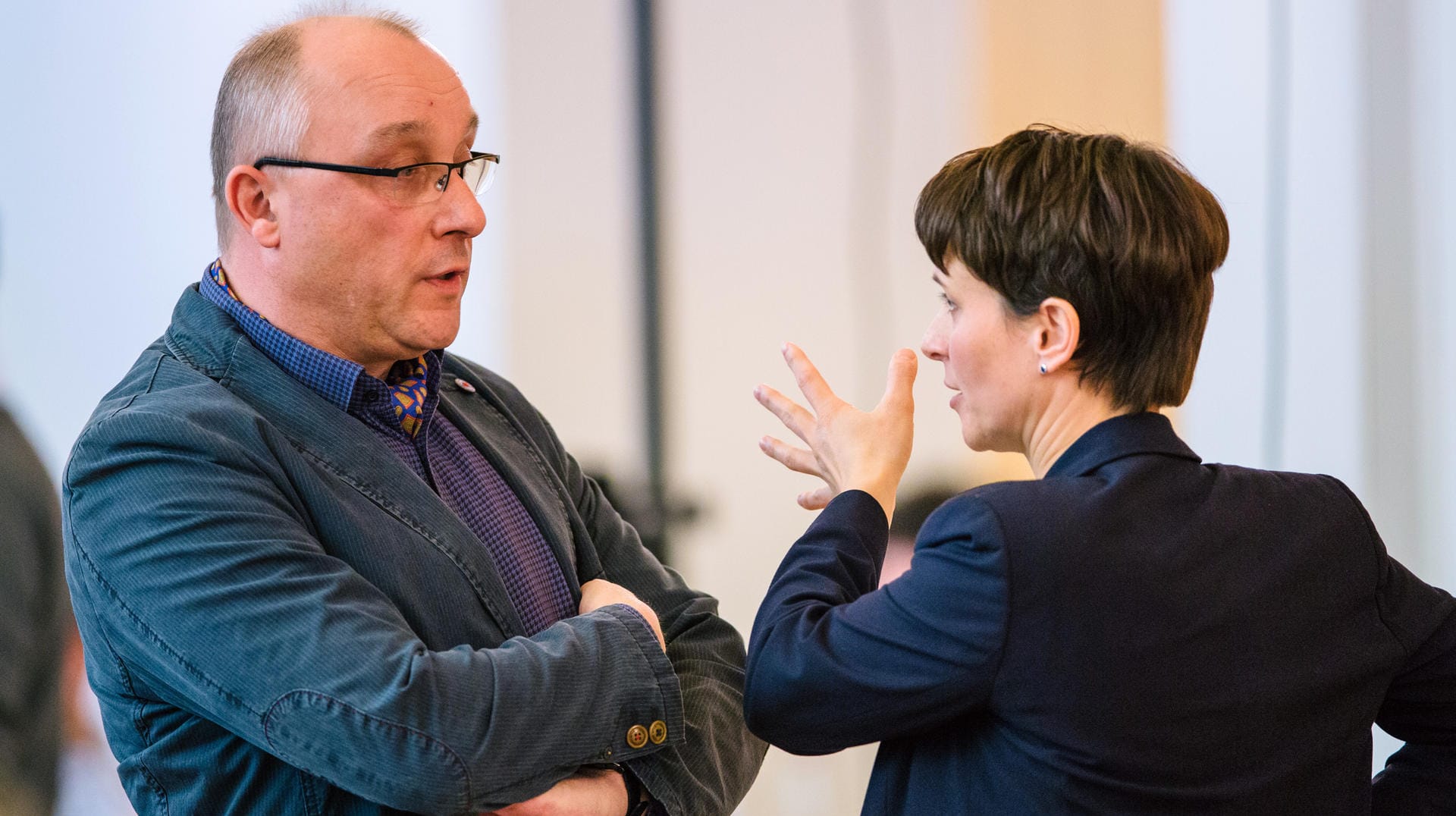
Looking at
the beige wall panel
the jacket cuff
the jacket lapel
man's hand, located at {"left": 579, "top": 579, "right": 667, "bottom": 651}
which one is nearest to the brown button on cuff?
the jacket cuff

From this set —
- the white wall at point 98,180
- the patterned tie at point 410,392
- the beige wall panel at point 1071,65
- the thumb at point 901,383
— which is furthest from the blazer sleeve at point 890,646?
the white wall at point 98,180

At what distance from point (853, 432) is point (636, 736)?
0.40 meters

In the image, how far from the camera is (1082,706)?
1.07 meters

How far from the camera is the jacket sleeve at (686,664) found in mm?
1418

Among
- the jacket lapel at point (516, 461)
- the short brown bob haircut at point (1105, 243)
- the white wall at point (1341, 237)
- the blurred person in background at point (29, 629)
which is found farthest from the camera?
the blurred person in background at point (29, 629)

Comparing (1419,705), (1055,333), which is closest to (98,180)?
(1055,333)

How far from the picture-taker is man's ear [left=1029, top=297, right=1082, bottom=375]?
1.18 meters

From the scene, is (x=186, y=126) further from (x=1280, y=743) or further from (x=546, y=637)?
(x=1280, y=743)

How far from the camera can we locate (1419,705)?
1.29m

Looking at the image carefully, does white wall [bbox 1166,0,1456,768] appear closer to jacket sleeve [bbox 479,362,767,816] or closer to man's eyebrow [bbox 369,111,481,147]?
jacket sleeve [bbox 479,362,767,816]

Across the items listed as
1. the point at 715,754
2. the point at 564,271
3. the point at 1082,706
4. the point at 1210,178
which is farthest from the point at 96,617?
the point at 1210,178

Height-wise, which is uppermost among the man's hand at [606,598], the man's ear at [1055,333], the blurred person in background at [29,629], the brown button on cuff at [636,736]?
the man's ear at [1055,333]

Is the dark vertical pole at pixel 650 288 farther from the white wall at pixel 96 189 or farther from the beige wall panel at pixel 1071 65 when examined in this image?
the white wall at pixel 96 189

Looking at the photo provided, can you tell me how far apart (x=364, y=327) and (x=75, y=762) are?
1.75 metres
